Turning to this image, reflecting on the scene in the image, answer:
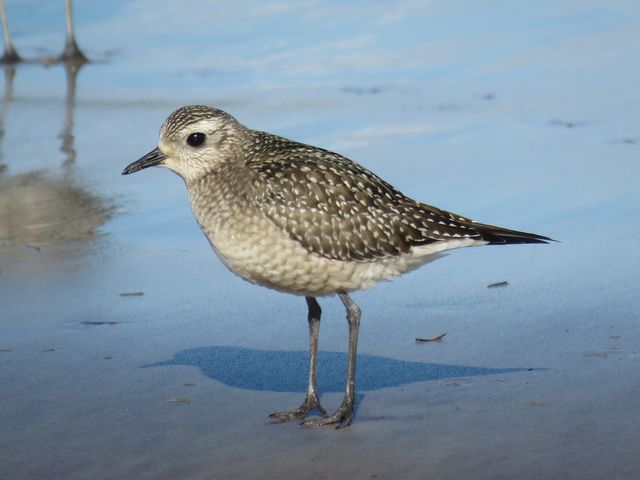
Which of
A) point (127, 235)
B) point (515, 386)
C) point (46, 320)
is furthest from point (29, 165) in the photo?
point (515, 386)

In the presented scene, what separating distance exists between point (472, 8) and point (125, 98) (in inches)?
193

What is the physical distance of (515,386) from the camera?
7312 mm

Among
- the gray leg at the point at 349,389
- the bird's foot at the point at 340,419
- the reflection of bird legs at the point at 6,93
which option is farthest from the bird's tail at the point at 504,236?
the reflection of bird legs at the point at 6,93

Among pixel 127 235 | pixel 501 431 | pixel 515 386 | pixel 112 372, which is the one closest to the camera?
pixel 501 431

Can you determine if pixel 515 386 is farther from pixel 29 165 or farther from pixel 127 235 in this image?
pixel 29 165

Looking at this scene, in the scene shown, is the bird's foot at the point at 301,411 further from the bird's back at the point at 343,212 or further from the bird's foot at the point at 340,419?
the bird's back at the point at 343,212

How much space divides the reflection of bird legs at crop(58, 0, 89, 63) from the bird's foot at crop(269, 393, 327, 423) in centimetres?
1162

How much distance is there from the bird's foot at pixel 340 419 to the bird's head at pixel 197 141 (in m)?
1.51

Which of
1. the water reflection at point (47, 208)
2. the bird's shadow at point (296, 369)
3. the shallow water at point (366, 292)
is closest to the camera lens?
the shallow water at point (366, 292)

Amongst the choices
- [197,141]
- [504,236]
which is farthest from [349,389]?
[197,141]

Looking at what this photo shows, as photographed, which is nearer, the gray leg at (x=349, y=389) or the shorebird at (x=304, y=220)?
the gray leg at (x=349, y=389)

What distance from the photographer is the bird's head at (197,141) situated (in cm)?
772

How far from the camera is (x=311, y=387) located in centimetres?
738

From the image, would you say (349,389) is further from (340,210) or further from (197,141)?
(197,141)
